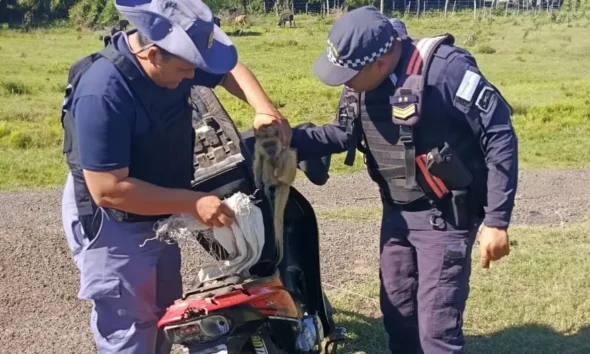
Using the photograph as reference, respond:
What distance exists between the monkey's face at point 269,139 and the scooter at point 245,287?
0.07m

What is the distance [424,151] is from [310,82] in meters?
17.3

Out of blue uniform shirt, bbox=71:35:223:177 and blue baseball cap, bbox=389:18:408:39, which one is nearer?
blue uniform shirt, bbox=71:35:223:177

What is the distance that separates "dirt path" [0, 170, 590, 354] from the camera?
4672 mm

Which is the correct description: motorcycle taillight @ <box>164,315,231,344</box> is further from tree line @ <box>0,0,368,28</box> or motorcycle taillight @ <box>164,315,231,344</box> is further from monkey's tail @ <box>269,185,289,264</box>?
tree line @ <box>0,0,368,28</box>

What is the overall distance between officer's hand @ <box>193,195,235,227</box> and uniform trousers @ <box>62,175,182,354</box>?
1.04 ft

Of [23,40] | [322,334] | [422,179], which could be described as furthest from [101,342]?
[23,40]

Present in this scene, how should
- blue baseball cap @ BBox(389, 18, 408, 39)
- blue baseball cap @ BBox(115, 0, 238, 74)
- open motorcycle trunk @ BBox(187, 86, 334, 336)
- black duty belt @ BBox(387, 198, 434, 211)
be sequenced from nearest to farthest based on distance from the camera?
blue baseball cap @ BBox(115, 0, 238, 74) < open motorcycle trunk @ BBox(187, 86, 334, 336) < blue baseball cap @ BBox(389, 18, 408, 39) < black duty belt @ BBox(387, 198, 434, 211)

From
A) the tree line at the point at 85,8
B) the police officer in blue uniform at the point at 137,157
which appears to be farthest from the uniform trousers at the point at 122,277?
the tree line at the point at 85,8

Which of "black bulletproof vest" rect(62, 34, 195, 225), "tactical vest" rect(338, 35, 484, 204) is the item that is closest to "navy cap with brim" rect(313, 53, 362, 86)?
"tactical vest" rect(338, 35, 484, 204)

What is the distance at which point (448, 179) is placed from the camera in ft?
11.7

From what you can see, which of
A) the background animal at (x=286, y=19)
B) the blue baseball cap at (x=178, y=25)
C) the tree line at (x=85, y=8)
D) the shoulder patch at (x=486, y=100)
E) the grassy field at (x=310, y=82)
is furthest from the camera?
the tree line at (x=85, y=8)

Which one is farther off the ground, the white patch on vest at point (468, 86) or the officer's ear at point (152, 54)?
the officer's ear at point (152, 54)

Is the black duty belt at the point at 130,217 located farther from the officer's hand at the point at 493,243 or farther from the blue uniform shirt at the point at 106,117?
the officer's hand at the point at 493,243

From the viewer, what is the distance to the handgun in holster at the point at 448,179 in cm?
352
